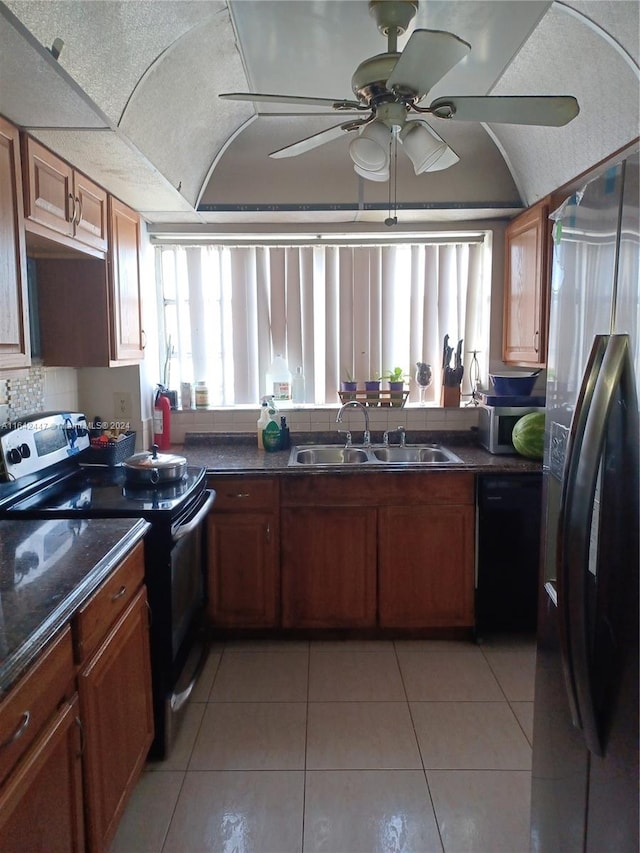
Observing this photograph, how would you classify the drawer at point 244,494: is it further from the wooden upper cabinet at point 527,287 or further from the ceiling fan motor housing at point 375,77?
the ceiling fan motor housing at point 375,77

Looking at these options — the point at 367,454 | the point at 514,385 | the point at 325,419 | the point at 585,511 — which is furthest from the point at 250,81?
the point at 585,511

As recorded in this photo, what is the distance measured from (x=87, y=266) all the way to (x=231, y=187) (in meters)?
0.95

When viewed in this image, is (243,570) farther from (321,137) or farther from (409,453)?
(321,137)

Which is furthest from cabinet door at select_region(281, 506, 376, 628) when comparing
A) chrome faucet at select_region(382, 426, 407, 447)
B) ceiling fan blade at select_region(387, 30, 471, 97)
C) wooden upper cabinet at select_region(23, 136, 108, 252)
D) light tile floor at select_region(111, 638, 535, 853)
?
ceiling fan blade at select_region(387, 30, 471, 97)

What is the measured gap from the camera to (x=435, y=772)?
73.3 inches

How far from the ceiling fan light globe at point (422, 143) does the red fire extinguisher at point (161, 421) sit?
191 centimetres

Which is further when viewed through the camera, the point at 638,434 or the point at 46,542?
the point at 46,542

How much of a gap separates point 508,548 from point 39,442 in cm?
214

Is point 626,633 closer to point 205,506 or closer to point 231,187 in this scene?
point 205,506

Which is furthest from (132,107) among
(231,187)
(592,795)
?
(592,795)

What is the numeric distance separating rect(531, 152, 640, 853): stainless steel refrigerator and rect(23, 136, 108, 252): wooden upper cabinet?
65.1 inches

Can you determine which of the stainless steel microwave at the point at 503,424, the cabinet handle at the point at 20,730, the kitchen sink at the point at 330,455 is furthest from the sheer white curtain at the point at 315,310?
the cabinet handle at the point at 20,730

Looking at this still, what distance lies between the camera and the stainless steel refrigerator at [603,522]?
0.92 metres

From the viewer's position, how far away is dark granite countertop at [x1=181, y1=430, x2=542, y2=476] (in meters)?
2.59
